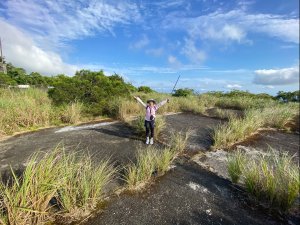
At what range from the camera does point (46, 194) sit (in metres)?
2.83

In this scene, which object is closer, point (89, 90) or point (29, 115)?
point (29, 115)

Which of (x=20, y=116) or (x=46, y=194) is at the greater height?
(x=20, y=116)

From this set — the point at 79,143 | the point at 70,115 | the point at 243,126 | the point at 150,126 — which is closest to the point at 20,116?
the point at 70,115

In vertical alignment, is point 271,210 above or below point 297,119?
below

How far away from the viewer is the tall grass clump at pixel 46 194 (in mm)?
2595

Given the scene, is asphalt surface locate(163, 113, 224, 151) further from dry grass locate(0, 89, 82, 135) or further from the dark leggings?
dry grass locate(0, 89, 82, 135)

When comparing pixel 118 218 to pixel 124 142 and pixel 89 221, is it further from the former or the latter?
pixel 124 142

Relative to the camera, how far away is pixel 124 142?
6637 millimetres

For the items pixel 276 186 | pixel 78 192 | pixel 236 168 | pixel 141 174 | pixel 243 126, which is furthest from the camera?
pixel 243 126

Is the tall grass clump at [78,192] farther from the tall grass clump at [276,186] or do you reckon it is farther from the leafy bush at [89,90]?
the leafy bush at [89,90]

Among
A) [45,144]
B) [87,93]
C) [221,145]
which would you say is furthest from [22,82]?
[221,145]

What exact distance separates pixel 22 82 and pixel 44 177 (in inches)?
979

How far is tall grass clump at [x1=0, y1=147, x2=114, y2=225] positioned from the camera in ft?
8.51

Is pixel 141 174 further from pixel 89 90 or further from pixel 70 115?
pixel 89 90
